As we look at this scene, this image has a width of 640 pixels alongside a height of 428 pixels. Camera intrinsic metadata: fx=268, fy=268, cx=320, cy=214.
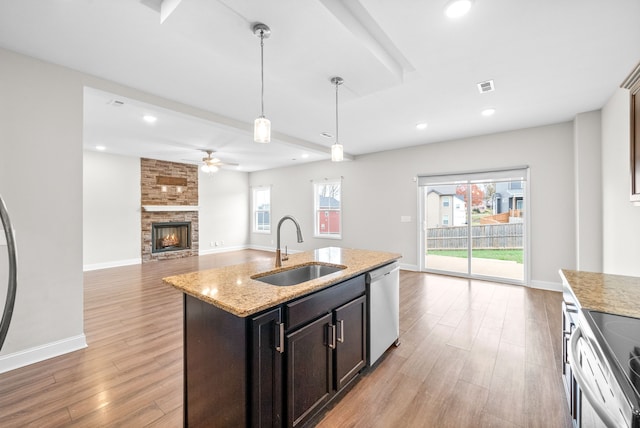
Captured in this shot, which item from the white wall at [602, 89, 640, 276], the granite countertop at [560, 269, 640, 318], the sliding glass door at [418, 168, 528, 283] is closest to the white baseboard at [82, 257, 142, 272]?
the sliding glass door at [418, 168, 528, 283]

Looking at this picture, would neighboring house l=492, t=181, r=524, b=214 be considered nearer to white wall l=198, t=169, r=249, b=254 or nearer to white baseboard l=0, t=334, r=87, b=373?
white baseboard l=0, t=334, r=87, b=373

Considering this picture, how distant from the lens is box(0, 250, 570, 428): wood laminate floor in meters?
1.74

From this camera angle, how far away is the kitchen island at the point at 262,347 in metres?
1.30

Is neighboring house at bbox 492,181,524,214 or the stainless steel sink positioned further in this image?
neighboring house at bbox 492,181,524,214

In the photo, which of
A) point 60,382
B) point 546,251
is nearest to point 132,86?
point 60,382

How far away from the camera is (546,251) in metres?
4.38

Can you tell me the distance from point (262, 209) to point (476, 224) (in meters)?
6.37

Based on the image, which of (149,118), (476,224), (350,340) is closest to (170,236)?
(149,118)

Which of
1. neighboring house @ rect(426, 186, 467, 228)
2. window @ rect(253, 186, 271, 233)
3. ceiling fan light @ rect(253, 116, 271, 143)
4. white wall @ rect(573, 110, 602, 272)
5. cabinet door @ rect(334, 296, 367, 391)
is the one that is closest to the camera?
cabinet door @ rect(334, 296, 367, 391)

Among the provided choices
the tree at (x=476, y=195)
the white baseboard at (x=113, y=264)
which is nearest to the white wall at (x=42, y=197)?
the white baseboard at (x=113, y=264)

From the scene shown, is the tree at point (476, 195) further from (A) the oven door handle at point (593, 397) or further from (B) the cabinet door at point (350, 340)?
(A) the oven door handle at point (593, 397)

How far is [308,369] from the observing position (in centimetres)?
159

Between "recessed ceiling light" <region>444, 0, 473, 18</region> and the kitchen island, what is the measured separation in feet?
6.26

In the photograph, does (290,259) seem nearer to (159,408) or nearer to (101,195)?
(159,408)
